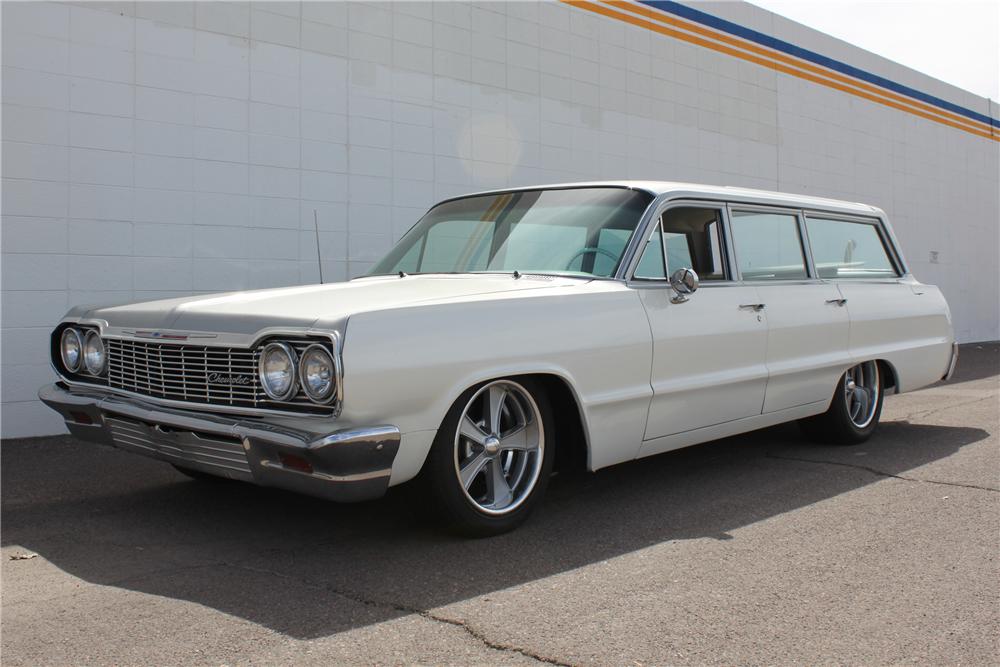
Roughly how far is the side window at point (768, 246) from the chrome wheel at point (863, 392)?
2.87ft

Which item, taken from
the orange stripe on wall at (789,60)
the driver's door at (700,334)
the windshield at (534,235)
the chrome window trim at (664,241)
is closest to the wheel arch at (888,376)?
the driver's door at (700,334)

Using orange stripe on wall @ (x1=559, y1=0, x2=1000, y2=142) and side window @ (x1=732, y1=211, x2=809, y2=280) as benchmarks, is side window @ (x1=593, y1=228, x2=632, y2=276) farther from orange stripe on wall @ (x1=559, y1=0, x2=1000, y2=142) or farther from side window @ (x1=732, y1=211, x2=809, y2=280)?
orange stripe on wall @ (x1=559, y1=0, x2=1000, y2=142)

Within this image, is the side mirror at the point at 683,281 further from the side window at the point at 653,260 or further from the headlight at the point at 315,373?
the headlight at the point at 315,373

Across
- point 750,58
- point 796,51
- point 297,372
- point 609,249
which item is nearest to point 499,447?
point 297,372

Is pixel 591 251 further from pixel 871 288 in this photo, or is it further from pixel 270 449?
pixel 871 288

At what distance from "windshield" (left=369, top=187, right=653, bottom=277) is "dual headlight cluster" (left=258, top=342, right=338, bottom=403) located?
145cm

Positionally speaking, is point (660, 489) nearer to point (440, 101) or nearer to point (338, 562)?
point (338, 562)

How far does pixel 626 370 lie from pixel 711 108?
947 centimetres

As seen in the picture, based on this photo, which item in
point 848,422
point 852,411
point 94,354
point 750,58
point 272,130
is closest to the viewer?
point 94,354

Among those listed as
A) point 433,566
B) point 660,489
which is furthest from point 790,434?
point 433,566

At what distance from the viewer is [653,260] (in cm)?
449

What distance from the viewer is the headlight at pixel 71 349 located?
430 cm

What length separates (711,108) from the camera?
41.7 ft

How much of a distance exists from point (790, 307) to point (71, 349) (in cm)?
379
